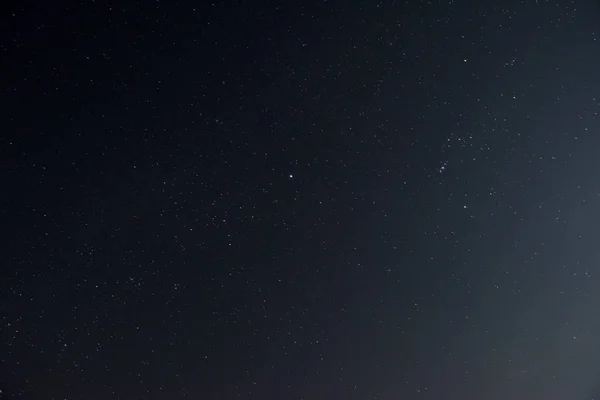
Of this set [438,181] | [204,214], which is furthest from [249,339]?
[438,181]

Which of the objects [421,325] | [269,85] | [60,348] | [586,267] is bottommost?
[60,348]

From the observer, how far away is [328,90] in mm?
665

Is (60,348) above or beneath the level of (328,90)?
beneath

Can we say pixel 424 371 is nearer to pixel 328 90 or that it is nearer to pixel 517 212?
pixel 517 212

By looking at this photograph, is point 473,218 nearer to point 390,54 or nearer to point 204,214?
point 390,54

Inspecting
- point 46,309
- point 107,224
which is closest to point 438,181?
point 107,224

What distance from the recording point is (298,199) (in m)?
0.69

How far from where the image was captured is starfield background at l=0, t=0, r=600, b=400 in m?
0.64

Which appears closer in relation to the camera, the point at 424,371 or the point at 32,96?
the point at 32,96

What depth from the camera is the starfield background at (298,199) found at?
645 mm

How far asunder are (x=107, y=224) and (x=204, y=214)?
129 mm

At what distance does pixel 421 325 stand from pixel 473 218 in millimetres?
173

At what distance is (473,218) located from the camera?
71 cm

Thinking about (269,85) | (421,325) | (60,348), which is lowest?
(60,348)
